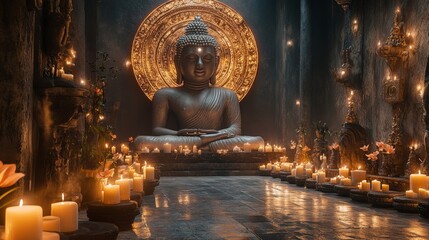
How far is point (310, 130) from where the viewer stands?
12711 mm

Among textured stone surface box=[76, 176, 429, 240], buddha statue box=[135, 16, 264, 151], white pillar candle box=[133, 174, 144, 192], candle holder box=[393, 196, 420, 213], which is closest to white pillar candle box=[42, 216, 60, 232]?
textured stone surface box=[76, 176, 429, 240]

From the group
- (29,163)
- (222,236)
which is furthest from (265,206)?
(29,163)

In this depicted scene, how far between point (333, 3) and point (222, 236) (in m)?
9.12

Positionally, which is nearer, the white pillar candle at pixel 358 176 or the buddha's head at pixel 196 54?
the white pillar candle at pixel 358 176

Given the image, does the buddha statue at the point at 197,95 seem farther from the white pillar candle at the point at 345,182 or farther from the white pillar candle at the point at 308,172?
the white pillar candle at the point at 345,182

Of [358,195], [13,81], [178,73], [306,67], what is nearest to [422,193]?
[358,195]

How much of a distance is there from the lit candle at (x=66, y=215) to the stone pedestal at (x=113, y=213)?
0.96 meters

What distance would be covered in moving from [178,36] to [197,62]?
118 centimetres

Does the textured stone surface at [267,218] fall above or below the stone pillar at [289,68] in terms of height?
below

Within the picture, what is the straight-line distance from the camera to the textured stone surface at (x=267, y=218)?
13.5 feet

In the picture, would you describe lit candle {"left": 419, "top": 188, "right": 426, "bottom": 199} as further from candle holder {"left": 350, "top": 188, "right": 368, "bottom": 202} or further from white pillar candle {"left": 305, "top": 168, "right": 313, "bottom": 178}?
white pillar candle {"left": 305, "top": 168, "right": 313, "bottom": 178}

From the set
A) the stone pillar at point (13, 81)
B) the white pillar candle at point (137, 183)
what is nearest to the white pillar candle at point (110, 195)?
the stone pillar at point (13, 81)

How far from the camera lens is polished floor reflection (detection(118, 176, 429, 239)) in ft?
13.5

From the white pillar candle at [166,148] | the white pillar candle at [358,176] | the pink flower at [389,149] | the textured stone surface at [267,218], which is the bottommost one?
the textured stone surface at [267,218]
